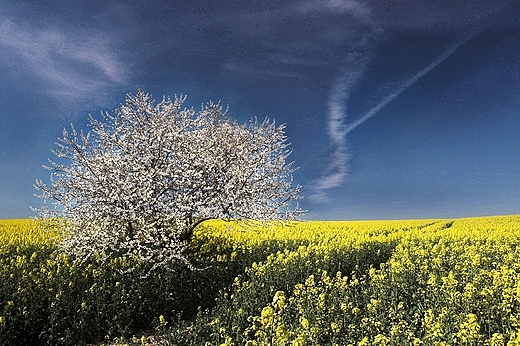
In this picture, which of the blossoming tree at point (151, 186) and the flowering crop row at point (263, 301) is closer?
the flowering crop row at point (263, 301)

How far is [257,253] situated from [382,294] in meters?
5.30

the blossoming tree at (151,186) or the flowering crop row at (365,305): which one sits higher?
the blossoming tree at (151,186)

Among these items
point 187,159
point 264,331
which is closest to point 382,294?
point 264,331

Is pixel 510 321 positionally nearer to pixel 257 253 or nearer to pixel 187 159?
pixel 257 253

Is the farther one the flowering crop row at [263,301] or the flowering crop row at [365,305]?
the flowering crop row at [263,301]

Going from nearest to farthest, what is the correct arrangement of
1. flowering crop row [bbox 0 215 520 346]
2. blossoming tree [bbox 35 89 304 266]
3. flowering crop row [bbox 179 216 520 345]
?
flowering crop row [bbox 179 216 520 345] → flowering crop row [bbox 0 215 520 346] → blossoming tree [bbox 35 89 304 266]

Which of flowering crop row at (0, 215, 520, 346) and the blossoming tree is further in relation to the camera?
the blossoming tree

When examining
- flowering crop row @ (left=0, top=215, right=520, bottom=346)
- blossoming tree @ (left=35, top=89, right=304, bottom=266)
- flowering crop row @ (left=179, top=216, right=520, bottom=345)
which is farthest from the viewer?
blossoming tree @ (left=35, top=89, right=304, bottom=266)

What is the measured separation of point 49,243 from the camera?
14930 millimetres

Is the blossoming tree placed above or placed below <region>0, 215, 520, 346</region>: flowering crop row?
above

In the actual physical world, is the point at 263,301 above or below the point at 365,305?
above

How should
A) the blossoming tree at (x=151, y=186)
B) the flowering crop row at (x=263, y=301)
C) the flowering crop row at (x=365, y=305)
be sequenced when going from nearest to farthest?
the flowering crop row at (x=365, y=305), the flowering crop row at (x=263, y=301), the blossoming tree at (x=151, y=186)

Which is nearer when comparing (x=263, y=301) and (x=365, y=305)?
(x=365, y=305)

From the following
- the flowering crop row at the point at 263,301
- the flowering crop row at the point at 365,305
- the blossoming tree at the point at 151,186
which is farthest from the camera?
the blossoming tree at the point at 151,186
